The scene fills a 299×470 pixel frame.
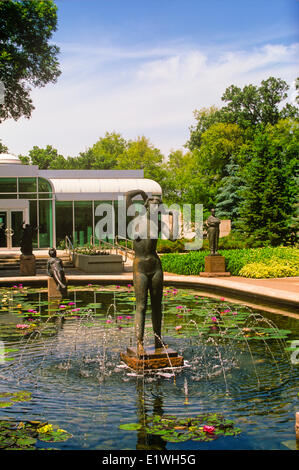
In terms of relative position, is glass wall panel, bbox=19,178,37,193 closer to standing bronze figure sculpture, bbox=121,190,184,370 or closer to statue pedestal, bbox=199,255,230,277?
statue pedestal, bbox=199,255,230,277

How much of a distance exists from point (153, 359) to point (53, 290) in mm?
7020

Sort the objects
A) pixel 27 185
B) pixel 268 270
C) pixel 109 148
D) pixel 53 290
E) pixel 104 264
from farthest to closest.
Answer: pixel 109 148
pixel 27 185
pixel 104 264
pixel 268 270
pixel 53 290

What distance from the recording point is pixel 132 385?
5.63 meters

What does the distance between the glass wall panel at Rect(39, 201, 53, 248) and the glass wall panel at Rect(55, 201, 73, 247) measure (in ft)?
2.13

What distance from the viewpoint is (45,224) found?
3164cm

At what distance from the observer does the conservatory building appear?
30.5 metres

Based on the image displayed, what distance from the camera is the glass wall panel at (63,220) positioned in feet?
106

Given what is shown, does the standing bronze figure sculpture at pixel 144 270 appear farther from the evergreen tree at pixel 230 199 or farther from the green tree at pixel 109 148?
the green tree at pixel 109 148

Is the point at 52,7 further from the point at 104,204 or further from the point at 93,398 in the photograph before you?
the point at 93,398

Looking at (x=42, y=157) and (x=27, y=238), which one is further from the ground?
(x=42, y=157)

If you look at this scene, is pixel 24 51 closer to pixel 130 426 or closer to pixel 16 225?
pixel 16 225

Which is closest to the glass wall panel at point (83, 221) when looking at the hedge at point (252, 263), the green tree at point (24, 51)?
the green tree at point (24, 51)

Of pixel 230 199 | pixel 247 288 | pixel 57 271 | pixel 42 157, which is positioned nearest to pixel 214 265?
pixel 247 288

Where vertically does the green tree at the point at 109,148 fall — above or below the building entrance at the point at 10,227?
above
